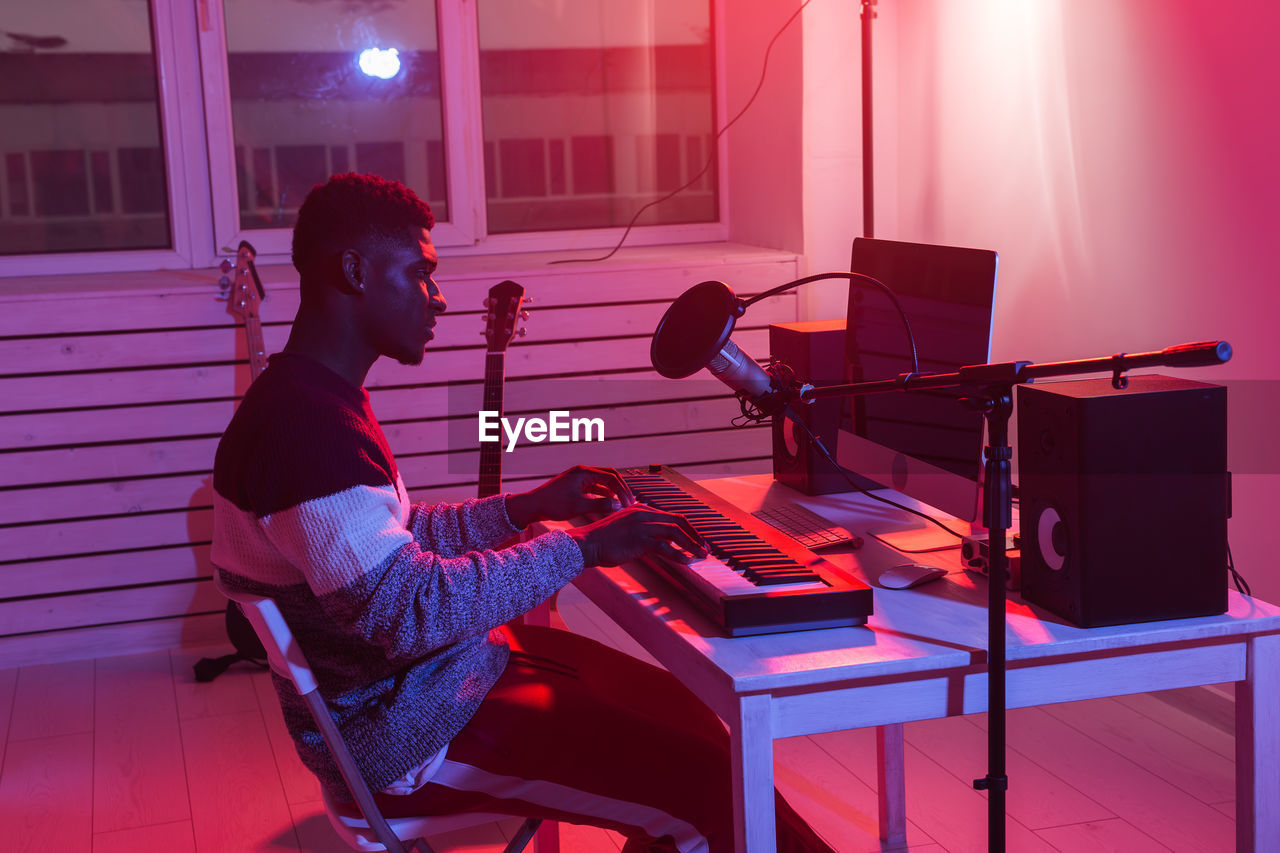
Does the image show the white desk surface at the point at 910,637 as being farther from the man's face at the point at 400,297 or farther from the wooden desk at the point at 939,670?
the man's face at the point at 400,297

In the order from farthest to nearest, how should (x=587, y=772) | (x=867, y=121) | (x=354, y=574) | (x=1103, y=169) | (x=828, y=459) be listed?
(x=867, y=121) → (x=1103, y=169) → (x=828, y=459) → (x=587, y=772) → (x=354, y=574)

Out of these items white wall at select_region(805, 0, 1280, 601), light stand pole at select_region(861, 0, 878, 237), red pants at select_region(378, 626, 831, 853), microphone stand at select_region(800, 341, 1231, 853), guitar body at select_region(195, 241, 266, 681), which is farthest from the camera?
light stand pole at select_region(861, 0, 878, 237)

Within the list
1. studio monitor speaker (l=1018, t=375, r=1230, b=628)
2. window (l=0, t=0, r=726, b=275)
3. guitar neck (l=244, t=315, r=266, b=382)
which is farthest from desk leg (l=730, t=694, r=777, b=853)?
window (l=0, t=0, r=726, b=275)

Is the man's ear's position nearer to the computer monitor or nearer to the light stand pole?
the computer monitor

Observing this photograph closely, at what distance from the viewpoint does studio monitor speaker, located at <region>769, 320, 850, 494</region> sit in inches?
90.9

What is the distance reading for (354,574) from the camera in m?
1.49

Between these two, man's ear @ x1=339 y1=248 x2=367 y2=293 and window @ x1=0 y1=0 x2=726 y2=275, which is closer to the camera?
man's ear @ x1=339 y1=248 x2=367 y2=293

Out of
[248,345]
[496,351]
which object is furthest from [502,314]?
[248,345]

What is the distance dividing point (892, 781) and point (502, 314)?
138 centimetres

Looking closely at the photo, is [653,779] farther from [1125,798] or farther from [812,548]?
[1125,798]

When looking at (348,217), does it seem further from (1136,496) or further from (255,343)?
(255,343)

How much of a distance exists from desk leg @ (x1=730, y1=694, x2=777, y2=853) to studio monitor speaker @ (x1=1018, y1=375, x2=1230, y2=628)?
0.44m

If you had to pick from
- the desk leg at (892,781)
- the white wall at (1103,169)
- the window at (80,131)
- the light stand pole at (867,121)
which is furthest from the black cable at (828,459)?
the window at (80,131)

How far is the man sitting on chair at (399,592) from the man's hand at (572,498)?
0.28 meters
